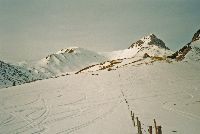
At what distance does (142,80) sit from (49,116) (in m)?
18.4

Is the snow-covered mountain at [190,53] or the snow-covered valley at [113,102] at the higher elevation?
the snow-covered mountain at [190,53]

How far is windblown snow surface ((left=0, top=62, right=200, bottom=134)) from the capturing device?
20.7 meters

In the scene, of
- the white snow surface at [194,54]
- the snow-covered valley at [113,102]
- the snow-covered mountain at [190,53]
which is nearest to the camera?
the snow-covered valley at [113,102]

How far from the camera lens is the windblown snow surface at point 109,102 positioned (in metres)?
20.7

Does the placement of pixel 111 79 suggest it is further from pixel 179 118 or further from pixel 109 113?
pixel 179 118

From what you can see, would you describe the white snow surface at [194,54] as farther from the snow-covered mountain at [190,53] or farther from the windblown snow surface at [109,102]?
the windblown snow surface at [109,102]

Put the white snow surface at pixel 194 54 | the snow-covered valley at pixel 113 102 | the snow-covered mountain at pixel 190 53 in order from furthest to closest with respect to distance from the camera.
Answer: the snow-covered mountain at pixel 190 53
the white snow surface at pixel 194 54
the snow-covered valley at pixel 113 102

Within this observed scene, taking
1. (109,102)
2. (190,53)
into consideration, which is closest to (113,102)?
(109,102)

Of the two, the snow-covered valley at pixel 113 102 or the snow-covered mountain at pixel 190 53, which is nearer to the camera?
the snow-covered valley at pixel 113 102

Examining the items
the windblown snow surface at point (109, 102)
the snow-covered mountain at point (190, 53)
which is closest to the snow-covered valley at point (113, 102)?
the windblown snow surface at point (109, 102)

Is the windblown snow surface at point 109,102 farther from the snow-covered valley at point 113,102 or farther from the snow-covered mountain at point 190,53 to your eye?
the snow-covered mountain at point 190,53


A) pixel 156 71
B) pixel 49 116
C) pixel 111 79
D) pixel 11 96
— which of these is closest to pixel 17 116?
pixel 49 116

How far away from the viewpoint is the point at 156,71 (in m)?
44.6

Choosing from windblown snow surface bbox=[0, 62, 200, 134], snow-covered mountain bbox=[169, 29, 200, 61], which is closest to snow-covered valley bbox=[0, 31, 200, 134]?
windblown snow surface bbox=[0, 62, 200, 134]
